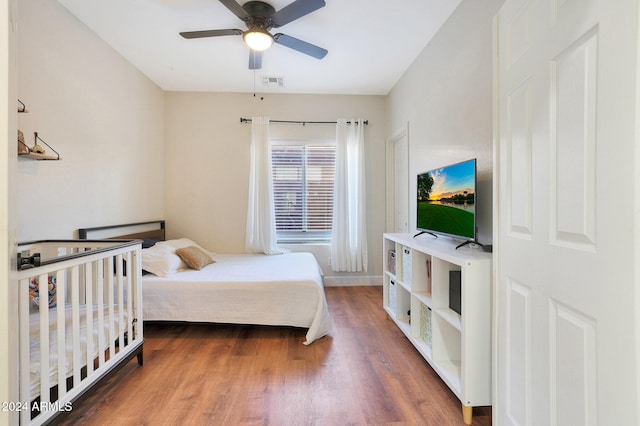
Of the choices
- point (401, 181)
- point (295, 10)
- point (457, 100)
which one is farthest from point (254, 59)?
point (401, 181)

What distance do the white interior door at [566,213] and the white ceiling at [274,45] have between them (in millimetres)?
1378

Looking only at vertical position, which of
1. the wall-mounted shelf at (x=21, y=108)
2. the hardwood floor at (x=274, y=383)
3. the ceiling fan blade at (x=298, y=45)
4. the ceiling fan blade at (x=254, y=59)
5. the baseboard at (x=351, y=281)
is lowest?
the hardwood floor at (x=274, y=383)

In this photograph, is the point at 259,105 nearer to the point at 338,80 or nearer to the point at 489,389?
the point at 338,80

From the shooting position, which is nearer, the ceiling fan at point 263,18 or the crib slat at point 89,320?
the crib slat at point 89,320

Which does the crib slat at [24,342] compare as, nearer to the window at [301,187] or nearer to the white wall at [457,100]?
the white wall at [457,100]

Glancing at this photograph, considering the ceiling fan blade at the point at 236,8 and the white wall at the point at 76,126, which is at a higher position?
the ceiling fan blade at the point at 236,8

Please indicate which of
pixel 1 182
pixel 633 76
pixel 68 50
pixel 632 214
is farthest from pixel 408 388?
pixel 68 50

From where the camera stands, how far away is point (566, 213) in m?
0.91

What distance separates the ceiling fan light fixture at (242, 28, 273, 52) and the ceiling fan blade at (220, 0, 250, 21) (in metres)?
0.10

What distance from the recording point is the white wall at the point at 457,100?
191cm

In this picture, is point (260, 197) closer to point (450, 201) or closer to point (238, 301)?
point (238, 301)

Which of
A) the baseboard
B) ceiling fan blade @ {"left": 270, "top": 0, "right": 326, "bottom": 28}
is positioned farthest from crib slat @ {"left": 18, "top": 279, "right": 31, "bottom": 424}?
the baseboard

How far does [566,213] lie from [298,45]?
2.34m

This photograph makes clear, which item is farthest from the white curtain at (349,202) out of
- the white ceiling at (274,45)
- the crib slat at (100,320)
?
the crib slat at (100,320)
